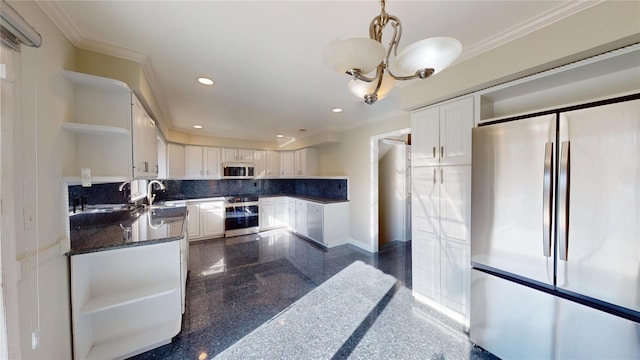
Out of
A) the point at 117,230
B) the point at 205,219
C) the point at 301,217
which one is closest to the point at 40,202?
the point at 117,230

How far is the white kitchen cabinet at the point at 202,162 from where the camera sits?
15.6ft

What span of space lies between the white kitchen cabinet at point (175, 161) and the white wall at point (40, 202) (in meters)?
3.12

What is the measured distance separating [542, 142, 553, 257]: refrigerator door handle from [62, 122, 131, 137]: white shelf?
117 inches

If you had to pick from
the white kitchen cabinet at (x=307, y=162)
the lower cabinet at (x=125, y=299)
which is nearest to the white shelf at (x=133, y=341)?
the lower cabinet at (x=125, y=299)

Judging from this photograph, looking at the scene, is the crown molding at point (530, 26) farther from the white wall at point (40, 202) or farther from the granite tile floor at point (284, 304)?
the white wall at point (40, 202)

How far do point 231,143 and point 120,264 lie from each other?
12.9 ft

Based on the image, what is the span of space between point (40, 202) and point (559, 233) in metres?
3.04

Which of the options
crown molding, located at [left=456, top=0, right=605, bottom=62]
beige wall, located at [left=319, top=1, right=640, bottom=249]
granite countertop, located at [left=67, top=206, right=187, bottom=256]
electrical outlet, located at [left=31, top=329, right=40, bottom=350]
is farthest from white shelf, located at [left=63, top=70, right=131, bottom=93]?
crown molding, located at [left=456, top=0, right=605, bottom=62]

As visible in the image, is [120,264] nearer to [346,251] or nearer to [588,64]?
[346,251]

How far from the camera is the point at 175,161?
450 cm

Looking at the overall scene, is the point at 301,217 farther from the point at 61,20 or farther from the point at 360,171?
the point at 61,20

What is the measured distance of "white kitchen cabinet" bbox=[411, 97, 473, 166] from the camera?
6.33 feet

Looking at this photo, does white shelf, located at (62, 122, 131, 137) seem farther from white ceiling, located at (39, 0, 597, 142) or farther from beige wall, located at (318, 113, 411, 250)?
beige wall, located at (318, 113, 411, 250)

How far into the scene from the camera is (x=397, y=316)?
2.16m
